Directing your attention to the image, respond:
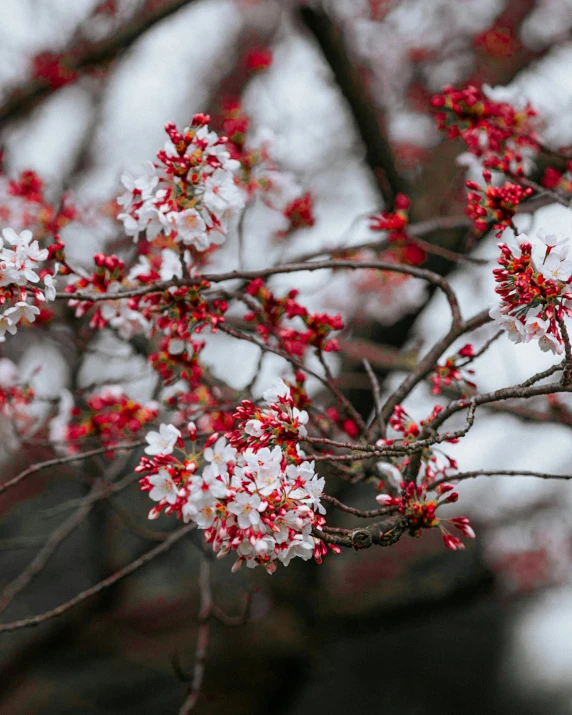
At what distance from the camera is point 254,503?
1.15 meters

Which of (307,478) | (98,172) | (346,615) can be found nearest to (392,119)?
(98,172)

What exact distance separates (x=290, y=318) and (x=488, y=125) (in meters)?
1.08

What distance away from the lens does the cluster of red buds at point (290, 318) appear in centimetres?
176

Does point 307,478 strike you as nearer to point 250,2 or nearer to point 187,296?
point 187,296

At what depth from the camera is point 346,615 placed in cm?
502

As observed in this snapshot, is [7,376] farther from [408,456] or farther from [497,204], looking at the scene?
[497,204]

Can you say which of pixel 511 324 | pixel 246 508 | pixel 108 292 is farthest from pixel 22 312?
pixel 511 324

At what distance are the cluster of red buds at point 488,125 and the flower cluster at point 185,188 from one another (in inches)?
42.2

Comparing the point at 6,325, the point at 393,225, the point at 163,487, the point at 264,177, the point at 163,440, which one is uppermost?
the point at 264,177

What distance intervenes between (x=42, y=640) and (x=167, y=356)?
166 inches

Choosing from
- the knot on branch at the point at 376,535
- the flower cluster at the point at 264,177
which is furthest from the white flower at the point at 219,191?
the knot on branch at the point at 376,535

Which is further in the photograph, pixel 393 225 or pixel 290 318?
pixel 393 225

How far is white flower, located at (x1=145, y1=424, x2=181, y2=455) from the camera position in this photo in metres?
1.33

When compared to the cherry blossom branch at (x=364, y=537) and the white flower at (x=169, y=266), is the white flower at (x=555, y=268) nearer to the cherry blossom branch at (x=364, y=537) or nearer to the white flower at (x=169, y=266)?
the cherry blossom branch at (x=364, y=537)
